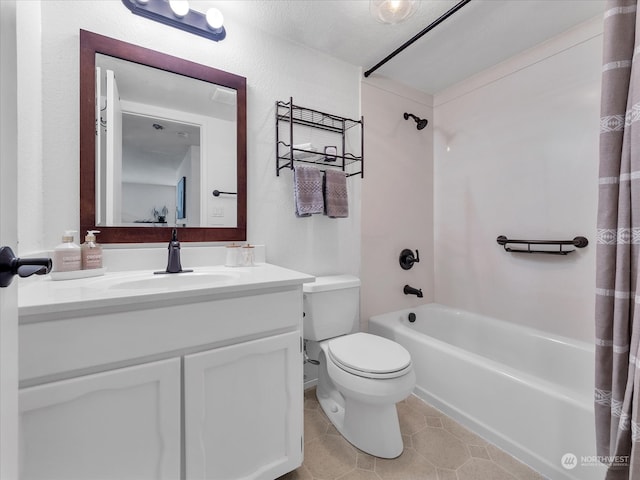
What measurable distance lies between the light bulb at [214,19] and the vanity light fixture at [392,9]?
0.75 meters

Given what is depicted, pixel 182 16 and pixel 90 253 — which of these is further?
pixel 182 16

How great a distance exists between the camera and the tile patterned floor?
1.18 metres

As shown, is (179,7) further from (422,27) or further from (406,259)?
(406,259)

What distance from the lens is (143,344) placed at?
0.81 meters

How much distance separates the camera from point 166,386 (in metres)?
0.84

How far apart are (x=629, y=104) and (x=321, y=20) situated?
56.1 inches

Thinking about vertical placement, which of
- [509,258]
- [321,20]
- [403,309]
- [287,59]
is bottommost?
[403,309]

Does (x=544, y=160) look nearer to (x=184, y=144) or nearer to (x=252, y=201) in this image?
(x=252, y=201)

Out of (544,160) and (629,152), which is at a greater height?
(544,160)

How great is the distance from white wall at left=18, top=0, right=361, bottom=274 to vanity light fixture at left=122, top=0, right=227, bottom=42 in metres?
0.05

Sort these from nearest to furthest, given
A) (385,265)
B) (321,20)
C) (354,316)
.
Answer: (321,20)
(354,316)
(385,265)

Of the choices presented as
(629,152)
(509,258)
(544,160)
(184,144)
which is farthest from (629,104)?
(184,144)

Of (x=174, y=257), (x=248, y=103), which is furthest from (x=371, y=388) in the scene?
(x=248, y=103)

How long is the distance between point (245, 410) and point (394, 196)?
1.75 metres
